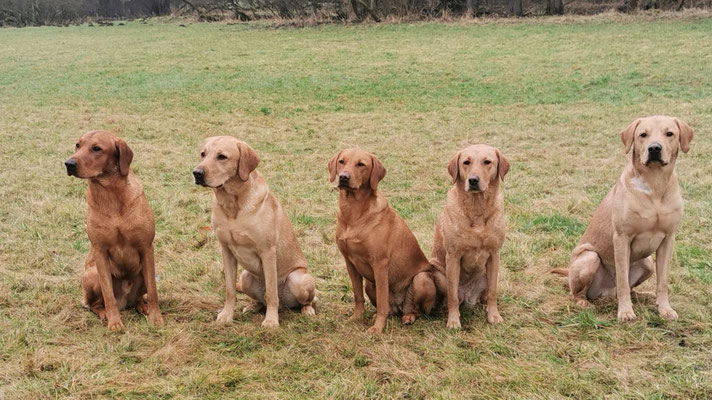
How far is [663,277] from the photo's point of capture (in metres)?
4.43

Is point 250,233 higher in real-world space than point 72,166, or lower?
lower

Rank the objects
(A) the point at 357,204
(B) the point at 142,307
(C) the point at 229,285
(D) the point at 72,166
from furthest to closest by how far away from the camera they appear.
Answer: (B) the point at 142,307 < (C) the point at 229,285 < (A) the point at 357,204 < (D) the point at 72,166

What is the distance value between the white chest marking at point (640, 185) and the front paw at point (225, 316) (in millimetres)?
3085

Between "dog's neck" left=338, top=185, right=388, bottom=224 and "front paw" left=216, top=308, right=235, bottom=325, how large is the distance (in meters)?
1.15

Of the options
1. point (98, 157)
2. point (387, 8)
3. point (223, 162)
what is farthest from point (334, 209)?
point (387, 8)

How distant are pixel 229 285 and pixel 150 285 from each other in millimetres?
574

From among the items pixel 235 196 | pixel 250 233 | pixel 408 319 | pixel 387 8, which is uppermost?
pixel 387 8

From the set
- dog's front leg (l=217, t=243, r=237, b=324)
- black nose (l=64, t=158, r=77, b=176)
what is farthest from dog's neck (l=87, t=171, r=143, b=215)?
dog's front leg (l=217, t=243, r=237, b=324)

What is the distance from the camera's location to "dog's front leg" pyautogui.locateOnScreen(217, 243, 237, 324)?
454 cm

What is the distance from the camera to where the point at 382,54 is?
2280cm

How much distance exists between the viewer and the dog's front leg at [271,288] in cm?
441

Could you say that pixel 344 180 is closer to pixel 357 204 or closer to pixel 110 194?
pixel 357 204

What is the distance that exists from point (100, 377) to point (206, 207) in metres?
3.93

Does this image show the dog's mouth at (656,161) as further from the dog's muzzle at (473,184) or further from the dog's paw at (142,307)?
the dog's paw at (142,307)
